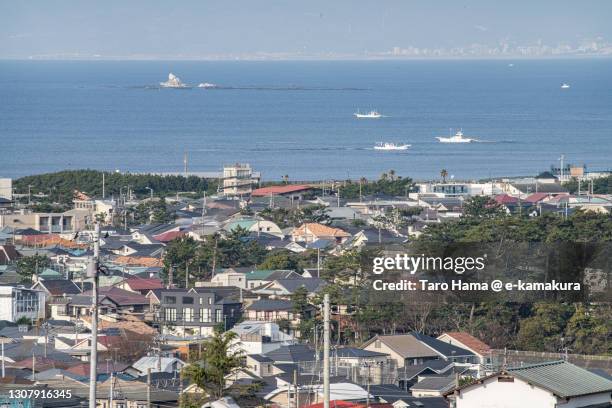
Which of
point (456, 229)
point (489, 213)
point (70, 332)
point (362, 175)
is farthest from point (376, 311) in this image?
point (362, 175)

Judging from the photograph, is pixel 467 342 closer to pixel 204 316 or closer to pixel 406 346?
pixel 406 346

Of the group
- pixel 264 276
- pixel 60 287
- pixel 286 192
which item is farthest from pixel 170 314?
pixel 286 192

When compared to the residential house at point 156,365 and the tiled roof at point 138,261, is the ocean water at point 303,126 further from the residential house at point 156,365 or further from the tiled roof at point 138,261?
the residential house at point 156,365

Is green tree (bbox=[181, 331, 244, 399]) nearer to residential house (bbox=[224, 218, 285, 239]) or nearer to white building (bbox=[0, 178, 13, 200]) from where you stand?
residential house (bbox=[224, 218, 285, 239])

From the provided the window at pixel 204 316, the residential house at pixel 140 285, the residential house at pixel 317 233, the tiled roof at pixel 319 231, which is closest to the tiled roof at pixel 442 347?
the window at pixel 204 316

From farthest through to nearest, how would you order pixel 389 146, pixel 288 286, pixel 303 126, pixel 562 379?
pixel 303 126
pixel 389 146
pixel 288 286
pixel 562 379
